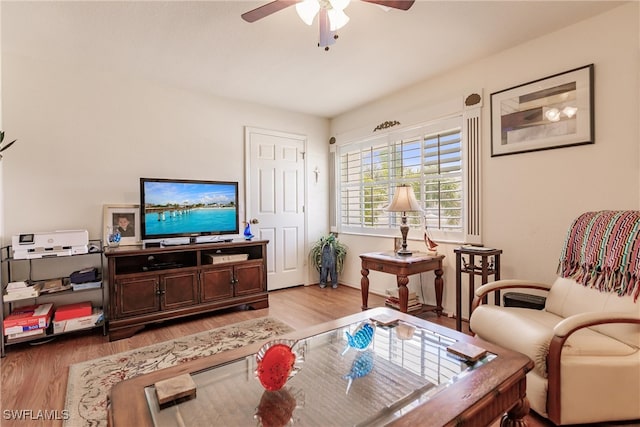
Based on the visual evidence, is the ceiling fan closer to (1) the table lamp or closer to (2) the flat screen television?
(1) the table lamp

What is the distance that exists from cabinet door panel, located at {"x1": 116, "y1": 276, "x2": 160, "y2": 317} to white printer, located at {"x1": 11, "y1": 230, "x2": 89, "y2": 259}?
0.45 m

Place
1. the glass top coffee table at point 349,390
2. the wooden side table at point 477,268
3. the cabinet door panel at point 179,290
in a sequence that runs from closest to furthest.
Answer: the glass top coffee table at point 349,390
the wooden side table at point 477,268
the cabinet door panel at point 179,290

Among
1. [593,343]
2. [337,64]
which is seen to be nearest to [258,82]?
[337,64]

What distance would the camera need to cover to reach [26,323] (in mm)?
2506

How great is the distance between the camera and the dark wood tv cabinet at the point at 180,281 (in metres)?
2.78

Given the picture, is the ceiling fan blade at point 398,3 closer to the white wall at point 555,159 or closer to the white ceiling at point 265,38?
the white ceiling at point 265,38

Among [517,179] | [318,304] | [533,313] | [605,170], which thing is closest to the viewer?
[533,313]

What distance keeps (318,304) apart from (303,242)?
3.64 feet

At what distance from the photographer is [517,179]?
2.76 meters

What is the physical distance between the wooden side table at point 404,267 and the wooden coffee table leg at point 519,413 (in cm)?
154

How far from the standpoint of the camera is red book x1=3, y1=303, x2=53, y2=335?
8.09 feet

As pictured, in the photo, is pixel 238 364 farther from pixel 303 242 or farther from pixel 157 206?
pixel 303 242

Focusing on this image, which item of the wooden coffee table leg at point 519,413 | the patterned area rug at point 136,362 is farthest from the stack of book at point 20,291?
the wooden coffee table leg at point 519,413

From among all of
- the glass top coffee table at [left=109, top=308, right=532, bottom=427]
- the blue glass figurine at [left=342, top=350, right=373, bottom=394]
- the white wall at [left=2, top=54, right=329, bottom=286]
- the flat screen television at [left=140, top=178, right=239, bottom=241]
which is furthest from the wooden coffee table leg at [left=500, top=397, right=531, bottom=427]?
the white wall at [left=2, top=54, right=329, bottom=286]
